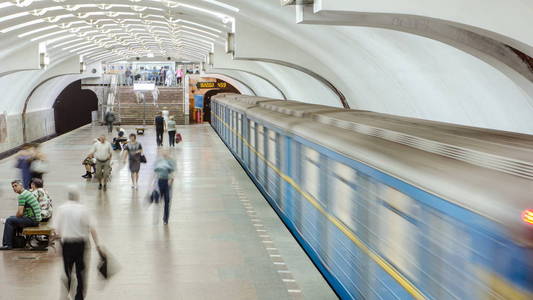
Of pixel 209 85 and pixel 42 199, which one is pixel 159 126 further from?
pixel 209 85

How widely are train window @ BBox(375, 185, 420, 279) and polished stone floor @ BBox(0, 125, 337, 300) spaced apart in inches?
85.4

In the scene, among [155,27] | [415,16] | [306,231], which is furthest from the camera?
[155,27]

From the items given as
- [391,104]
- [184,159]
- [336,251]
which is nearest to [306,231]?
[336,251]

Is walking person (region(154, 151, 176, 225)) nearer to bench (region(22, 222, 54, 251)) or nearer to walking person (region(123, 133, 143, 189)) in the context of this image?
bench (region(22, 222, 54, 251))

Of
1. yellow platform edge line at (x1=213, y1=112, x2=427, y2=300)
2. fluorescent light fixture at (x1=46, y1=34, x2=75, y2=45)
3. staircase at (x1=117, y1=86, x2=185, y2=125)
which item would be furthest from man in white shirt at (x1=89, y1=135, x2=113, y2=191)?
staircase at (x1=117, y1=86, x2=185, y2=125)

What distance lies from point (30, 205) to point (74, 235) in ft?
12.3

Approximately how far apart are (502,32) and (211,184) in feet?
34.5

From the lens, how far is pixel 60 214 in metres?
7.50

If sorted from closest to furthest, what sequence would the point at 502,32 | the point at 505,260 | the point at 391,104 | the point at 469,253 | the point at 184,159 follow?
the point at 505,260 → the point at 469,253 → the point at 502,32 → the point at 391,104 → the point at 184,159

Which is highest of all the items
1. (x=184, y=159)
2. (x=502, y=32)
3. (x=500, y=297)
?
(x=502, y=32)

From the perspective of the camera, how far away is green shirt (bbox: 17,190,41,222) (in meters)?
10.6

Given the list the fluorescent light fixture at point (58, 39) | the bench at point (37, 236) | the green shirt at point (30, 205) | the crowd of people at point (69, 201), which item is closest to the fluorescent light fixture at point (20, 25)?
the fluorescent light fixture at point (58, 39)

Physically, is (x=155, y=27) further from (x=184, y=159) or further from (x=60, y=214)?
(x=60, y=214)

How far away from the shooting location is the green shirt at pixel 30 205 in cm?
1061
